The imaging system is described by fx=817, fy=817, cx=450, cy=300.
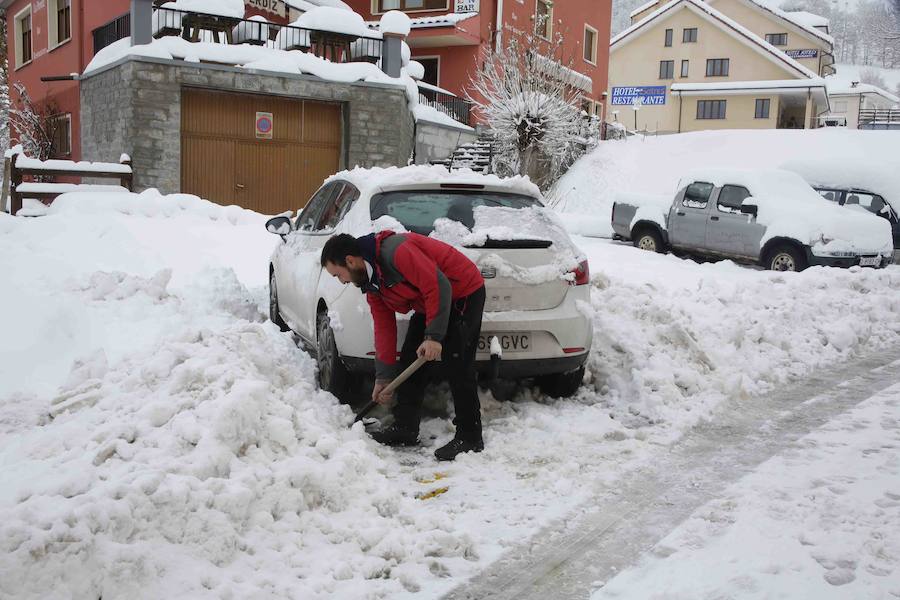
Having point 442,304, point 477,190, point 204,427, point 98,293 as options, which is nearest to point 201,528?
point 204,427

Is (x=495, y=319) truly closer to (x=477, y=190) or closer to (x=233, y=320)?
(x=477, y=190)

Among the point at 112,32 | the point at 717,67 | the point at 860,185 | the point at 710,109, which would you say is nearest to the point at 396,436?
the point at 112,32

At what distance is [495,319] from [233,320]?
288 centimetres

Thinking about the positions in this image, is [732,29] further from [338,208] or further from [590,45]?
[338,208]

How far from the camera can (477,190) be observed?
229 inches

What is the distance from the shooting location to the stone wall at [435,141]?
23.0 m

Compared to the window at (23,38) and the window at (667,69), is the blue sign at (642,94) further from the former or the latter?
the window at (667,69)

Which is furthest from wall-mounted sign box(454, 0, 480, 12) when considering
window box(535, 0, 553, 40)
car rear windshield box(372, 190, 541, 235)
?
car rear windshield box(372, 190, 541, 235)

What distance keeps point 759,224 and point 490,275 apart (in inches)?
408

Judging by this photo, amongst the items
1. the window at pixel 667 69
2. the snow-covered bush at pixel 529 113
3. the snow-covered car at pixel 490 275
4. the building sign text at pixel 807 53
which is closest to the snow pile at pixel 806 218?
the snow-covered bush at pixel 529 113

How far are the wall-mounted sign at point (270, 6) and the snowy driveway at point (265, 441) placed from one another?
1574 cm

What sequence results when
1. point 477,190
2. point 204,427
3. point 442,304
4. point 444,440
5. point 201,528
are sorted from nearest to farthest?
1. point 201,528
2. point 204,427
3. point 442,304
4. point 444,440
5. point 477,190

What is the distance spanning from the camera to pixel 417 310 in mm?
4926

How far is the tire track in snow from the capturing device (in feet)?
11.5
